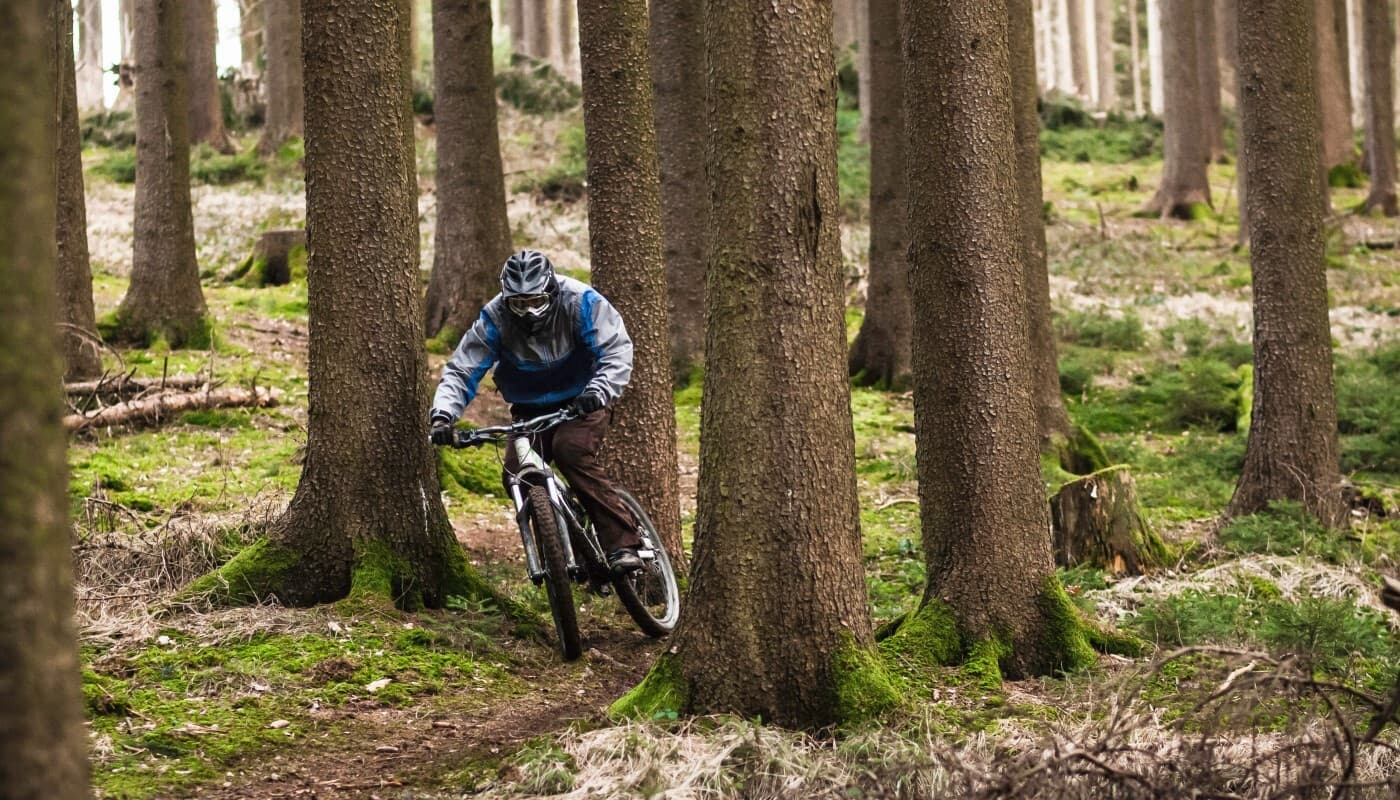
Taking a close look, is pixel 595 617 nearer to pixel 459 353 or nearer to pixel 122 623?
pixel 459 353

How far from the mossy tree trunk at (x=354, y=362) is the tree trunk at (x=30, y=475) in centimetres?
478

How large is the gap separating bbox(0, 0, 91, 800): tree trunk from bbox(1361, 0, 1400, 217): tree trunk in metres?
26.1

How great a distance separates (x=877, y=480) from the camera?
40.1 feet

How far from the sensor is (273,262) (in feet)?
61.6

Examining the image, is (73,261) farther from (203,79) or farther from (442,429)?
(203,79)

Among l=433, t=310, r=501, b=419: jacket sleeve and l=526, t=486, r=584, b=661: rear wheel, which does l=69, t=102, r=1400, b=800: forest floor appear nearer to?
l=526, t=486, r=584, b=661: rear wheel

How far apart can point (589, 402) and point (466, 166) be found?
26.4 ft

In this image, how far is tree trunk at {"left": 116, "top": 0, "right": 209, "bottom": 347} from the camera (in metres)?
13.8

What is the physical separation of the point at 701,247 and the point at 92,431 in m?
6.06

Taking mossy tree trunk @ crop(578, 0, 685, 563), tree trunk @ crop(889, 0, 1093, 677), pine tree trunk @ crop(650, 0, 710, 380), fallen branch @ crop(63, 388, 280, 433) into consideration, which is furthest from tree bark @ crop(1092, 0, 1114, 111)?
tree trunk @ crop(889, 0, 1093, 677)

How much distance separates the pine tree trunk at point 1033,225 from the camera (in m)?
11.5

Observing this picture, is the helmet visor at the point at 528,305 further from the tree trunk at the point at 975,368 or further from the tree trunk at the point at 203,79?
the tree trunk at the point at 203,79

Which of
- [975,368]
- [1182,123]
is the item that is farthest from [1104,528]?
[1182,123]

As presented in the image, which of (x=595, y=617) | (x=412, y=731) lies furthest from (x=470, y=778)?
(x=595, y=617)
